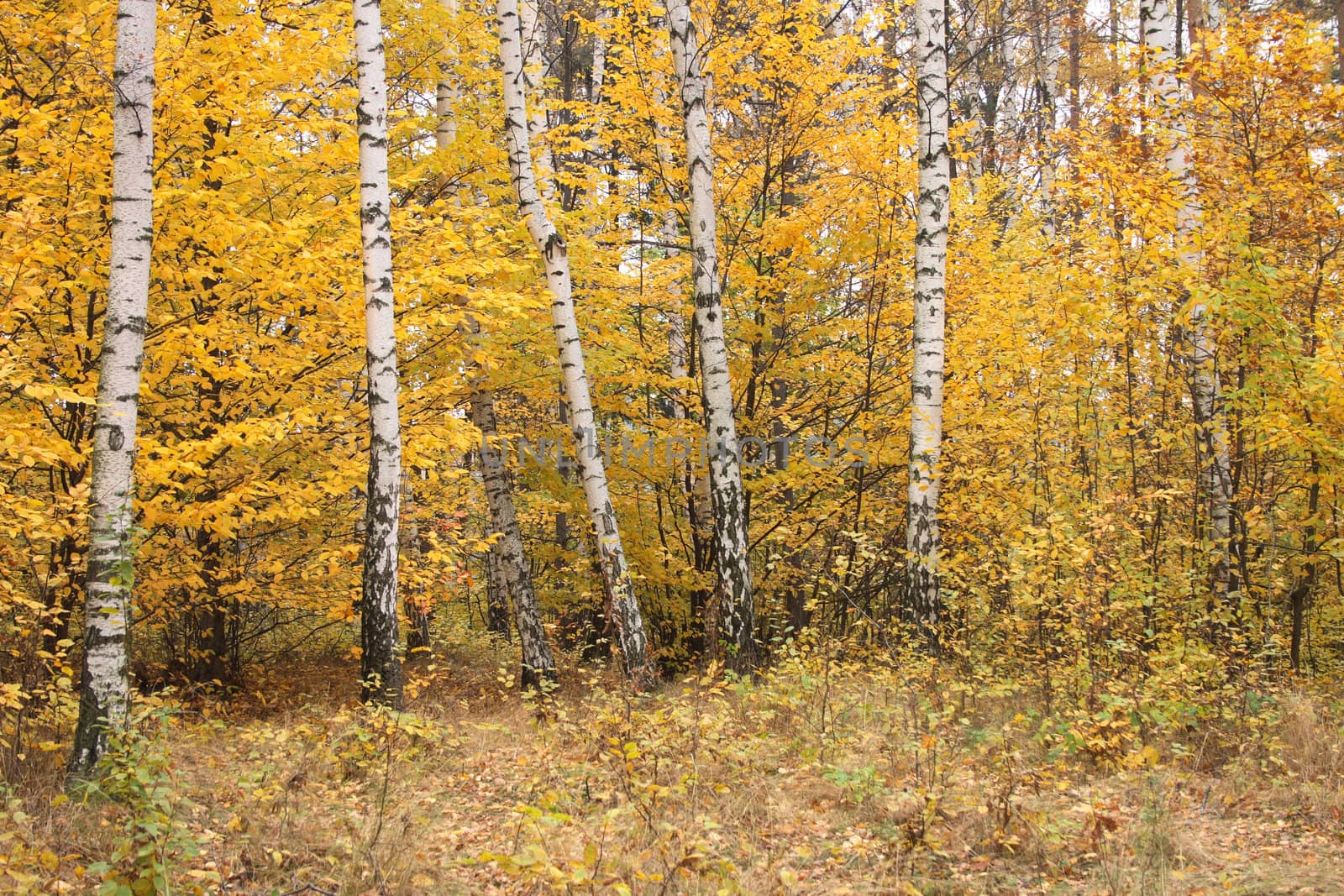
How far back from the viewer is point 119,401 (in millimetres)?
4902

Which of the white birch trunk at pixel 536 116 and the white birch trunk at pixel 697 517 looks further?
the white birch trunk at pixel 697 517

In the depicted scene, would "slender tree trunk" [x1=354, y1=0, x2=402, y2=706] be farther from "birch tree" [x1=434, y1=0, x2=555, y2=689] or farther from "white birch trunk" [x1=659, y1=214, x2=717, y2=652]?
"white birch trunk" [x1=659, y1=214, x2=717, y2=652]

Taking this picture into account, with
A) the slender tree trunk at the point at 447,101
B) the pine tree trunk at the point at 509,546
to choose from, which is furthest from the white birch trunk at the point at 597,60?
the pine tree trunk at the point at 509,546

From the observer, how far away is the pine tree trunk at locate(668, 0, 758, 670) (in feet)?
27.0

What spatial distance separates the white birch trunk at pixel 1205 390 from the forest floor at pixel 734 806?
1528 mm

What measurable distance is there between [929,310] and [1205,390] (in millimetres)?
2508

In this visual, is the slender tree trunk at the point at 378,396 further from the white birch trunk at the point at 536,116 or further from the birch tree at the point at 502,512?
the birch tree at the point at 502,512

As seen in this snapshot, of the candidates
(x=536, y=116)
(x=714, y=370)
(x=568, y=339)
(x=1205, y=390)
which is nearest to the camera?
(x=1205, y=390)

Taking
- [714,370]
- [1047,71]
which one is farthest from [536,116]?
[1047,71]

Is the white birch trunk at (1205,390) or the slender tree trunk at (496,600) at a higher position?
the white birch trunk at (1205,390)

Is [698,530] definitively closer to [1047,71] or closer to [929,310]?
[929,310]

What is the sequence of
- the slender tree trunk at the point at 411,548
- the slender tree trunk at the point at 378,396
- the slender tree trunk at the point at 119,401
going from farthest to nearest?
the slender tree trunk at the point at 411,548 < the slender tree trunk at the point at 378,396 < the slender tree trunk at the point at 119,401

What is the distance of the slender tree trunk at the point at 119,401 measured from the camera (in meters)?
4.74

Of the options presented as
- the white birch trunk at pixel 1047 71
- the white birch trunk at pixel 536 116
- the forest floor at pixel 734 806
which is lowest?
the forest floor at pixel 734 806
